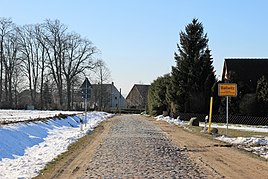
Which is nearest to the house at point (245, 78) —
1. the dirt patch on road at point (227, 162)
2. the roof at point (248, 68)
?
the roof at point (248, 68)

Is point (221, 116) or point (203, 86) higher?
point (203, 86)

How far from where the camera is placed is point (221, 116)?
158ft

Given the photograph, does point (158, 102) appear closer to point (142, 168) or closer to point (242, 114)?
point (242, 114)

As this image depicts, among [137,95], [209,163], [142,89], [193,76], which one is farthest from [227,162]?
[142,89]

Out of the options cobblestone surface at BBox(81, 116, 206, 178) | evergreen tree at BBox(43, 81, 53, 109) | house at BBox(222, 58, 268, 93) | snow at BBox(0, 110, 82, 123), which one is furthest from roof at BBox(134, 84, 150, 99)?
cobblestone surface at BBox(81, 116, 206, 178)

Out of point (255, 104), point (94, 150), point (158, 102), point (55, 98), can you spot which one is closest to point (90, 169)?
point (94, 150)

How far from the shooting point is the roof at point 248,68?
57294 mm

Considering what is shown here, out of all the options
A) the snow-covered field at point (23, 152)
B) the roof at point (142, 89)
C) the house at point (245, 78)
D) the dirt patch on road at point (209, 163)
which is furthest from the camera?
the roof at point (142, 89)

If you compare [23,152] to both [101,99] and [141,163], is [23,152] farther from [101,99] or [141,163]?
[101,99]

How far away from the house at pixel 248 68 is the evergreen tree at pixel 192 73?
214 inches

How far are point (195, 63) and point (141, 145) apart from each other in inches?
1363

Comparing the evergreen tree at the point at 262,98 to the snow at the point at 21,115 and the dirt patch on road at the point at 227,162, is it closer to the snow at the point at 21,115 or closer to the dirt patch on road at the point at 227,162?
the snow at the point at 21,115

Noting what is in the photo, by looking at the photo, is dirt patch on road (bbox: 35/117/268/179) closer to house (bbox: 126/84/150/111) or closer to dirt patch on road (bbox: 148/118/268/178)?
dirt patch on road (bbox: 148/118/268/178)

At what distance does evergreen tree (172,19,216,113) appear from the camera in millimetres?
52625
